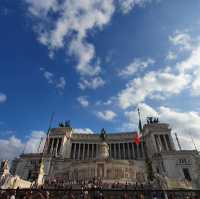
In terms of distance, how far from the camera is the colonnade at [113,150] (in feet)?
234

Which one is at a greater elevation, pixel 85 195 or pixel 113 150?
pixel 113 150

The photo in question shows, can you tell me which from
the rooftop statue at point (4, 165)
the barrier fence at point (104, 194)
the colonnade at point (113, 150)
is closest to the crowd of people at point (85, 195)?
the barrier fence at point (104, 194)

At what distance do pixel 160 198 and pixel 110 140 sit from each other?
62.9 m

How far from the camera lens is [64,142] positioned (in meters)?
71.2

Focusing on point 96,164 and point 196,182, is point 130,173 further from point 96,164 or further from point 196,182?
point 196,182

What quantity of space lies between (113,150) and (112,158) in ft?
89.0

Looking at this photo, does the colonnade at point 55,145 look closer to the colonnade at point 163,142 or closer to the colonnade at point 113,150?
the colonnade at point 113,150

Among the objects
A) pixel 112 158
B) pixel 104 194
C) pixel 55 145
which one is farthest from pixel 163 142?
pixel 104 194

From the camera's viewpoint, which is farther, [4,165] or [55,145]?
[55,145]

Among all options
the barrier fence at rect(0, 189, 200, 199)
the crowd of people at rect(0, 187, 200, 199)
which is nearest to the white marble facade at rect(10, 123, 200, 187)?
the crowd of people at rect(0, 187, 200, 199)

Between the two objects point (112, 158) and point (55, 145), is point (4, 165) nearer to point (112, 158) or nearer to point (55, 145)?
point (112, 158)

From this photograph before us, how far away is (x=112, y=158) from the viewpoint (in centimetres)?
4694

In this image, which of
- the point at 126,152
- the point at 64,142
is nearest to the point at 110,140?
the point at 126,152

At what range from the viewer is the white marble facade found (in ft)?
129
